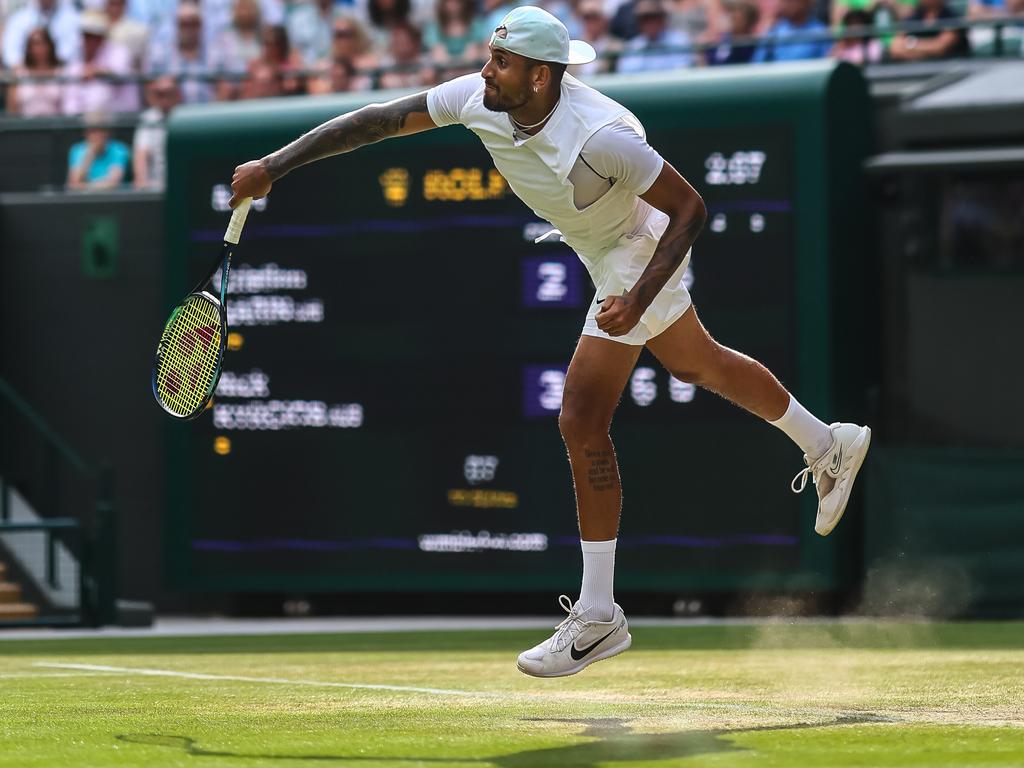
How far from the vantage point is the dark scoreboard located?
13.5 metres

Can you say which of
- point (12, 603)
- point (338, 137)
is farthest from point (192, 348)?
point (12, 603)

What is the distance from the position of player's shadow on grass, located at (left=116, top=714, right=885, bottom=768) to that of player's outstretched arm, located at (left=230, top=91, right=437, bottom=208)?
6.43ft

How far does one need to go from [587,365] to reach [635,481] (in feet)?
23.0

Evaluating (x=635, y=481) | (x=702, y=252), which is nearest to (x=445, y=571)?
(x=635, y=481)

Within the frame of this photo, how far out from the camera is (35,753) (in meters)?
5.82

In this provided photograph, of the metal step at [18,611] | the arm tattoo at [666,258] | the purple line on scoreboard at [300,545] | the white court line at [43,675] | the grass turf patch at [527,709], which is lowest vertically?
the metal step at [18,611]

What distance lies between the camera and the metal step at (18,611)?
48.5ft

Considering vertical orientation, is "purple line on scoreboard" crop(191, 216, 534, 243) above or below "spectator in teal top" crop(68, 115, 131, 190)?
below

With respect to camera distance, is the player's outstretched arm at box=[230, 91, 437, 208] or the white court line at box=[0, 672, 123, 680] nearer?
the player's outstretched arm at box=[230, 91, 437, 208]

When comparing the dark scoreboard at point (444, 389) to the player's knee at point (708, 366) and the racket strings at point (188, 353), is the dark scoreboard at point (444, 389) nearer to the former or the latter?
the player's knee at point (708, 366)

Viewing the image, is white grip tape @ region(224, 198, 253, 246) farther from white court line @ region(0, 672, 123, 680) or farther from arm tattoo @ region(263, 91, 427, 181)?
white court line @ region(0, 672, 123, 680)

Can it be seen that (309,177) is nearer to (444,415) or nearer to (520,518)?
(444,415)

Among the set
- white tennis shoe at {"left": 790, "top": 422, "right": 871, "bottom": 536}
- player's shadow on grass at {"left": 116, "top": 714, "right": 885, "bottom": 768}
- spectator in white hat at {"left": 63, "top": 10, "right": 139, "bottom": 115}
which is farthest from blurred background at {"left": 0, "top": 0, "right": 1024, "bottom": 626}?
player's shadow on grass at {"left": 116, "top": 714, "right": 885, "bottom": 768}

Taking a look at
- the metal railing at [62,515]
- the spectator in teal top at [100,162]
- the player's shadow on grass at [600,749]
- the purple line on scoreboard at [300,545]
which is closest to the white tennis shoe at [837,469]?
the player's shadow on grass at [600,749]
